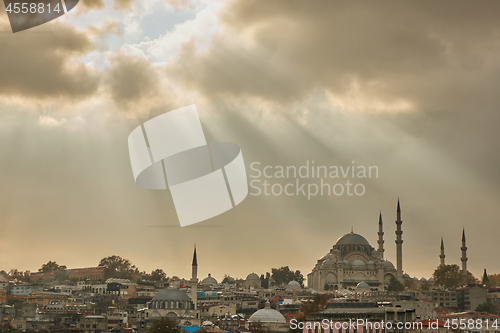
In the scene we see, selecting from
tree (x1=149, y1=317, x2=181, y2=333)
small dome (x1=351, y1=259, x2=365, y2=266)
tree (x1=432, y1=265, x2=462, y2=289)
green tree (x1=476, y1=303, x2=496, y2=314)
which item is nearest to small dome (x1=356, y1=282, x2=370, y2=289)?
small dome (x1=351, y1=259, x2=365, y2=266)

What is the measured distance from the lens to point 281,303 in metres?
71.9

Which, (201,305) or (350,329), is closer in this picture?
(350,329)

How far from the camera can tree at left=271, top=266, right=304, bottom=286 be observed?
9894 cm

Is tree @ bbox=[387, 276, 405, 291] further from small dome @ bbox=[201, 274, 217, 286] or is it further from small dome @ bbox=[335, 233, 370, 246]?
small dome @ bbox=[201, 274, 217, 286]

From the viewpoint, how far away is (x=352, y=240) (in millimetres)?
91000

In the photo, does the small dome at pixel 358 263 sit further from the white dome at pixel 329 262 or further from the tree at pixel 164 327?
the tree at pixel 164 327

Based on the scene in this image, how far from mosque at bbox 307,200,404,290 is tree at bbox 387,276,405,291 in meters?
0.95

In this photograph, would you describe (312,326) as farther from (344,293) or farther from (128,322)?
(344,293)

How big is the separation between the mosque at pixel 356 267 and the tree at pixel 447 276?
171 inches

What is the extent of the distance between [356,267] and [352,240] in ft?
16.8

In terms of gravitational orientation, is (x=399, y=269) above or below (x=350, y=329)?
above

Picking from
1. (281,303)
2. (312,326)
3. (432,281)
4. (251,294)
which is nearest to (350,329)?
(312,326)

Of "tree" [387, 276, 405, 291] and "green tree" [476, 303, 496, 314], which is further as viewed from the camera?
"tree" [387, 276, 405, 291]

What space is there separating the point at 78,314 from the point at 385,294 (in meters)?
26.2
